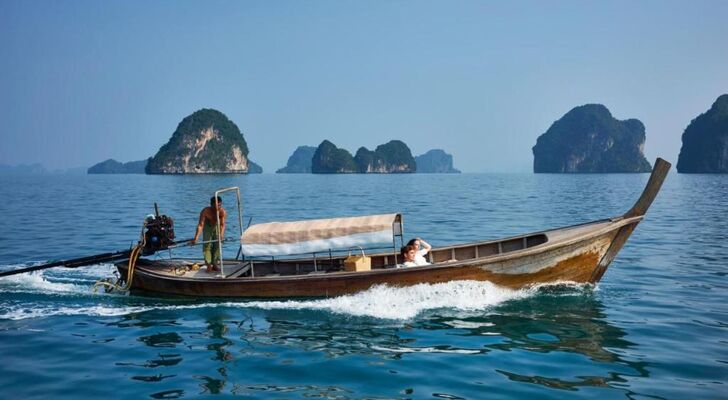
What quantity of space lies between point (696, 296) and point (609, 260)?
2.17 meters

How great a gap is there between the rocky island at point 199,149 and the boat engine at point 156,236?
17838cm

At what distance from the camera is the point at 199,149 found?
190000 millimetres

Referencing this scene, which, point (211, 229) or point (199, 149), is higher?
point (199, 149)

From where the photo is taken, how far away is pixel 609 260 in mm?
12938

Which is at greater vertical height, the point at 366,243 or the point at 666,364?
the point at 366,243

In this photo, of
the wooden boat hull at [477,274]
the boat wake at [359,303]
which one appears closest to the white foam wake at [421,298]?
the boat wake at [359,303]

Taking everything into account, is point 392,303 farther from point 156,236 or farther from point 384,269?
point 156,236

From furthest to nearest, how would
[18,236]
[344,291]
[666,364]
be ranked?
[18,236] < [344,291] < [666,364]

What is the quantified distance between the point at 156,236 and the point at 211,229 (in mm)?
1432

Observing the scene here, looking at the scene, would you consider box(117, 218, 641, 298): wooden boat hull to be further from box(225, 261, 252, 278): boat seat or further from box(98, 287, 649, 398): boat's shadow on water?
box(225, 261, 252, 278): boat seat

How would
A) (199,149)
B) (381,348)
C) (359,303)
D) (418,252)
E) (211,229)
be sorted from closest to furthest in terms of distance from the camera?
(381,348), (359,303), (418,252), (211,229), (199,149)

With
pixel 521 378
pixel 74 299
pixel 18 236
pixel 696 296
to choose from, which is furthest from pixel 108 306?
pixel 18 236

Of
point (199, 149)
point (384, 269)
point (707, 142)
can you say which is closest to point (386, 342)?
point (384, 269)

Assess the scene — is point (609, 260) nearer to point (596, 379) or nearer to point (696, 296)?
point (696, 296)
